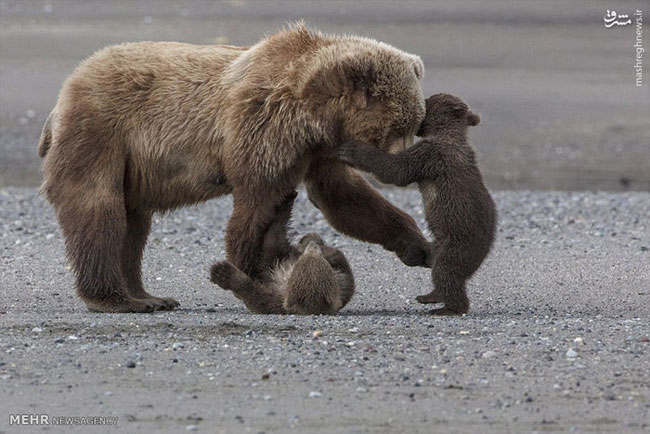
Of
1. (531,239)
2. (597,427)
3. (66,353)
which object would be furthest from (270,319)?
(531,239)

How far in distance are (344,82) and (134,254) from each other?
2.02m

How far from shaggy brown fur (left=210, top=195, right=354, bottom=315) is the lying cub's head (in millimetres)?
998

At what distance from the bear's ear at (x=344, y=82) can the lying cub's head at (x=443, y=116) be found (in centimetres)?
46

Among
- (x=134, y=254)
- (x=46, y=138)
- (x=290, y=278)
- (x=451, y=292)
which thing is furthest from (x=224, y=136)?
(x=451, y=292)

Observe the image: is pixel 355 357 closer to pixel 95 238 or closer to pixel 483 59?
pixel 95 238

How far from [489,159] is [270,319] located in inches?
410

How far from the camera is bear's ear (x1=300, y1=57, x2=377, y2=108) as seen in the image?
7.93 meters

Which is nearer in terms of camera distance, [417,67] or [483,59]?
[417,67]

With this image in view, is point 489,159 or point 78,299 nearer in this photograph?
point 78,299

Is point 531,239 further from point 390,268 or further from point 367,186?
point 367,186

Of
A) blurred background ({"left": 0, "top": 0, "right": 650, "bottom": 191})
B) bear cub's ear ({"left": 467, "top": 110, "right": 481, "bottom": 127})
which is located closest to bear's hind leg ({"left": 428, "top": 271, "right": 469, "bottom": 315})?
bear cub's ear ({"left": 467, "top": 110, "right": 481, "bottom": 127})

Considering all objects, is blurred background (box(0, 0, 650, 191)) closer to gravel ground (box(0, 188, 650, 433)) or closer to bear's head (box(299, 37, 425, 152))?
gravel ground (box(0, 188, 650, 433))

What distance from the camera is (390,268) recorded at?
10305 millimetres

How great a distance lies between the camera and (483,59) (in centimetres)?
2145
